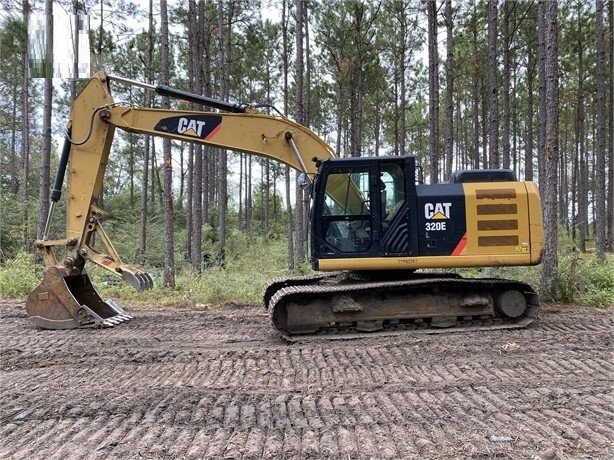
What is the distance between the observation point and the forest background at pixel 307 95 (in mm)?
10703

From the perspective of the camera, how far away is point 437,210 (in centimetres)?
633

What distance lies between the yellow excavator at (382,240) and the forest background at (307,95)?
A: 8.06 feet

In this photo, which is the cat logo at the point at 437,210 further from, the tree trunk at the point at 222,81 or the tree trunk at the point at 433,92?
the tree trunk at the point at 222,81

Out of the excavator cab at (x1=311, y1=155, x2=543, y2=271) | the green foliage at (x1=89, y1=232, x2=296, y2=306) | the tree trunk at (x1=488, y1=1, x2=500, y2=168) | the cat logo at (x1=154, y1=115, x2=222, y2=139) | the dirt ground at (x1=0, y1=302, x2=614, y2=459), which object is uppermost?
the tree trunk at (x1=488, y1=1, x2=500, y2=168)

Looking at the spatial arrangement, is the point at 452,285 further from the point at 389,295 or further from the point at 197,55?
the point at 197,55

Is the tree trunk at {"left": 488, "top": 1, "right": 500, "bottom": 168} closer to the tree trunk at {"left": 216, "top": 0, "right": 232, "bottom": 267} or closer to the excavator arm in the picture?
the excavator arm

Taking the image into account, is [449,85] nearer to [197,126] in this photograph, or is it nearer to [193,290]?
[193,290]

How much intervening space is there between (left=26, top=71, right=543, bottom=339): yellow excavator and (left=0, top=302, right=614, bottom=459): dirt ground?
439 mm

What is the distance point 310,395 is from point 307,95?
14.8 meters

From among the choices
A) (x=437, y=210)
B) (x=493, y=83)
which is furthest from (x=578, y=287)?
(x=493, y=83)

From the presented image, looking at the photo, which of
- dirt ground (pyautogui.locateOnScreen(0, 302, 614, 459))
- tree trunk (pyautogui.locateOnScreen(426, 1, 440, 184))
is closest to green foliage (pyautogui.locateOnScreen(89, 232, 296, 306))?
dirt ground (pyautogui.locateOnScreen(0, 302, 614, 459))

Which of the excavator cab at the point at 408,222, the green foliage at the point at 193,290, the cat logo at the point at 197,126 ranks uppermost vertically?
the cat logo at the point at 197,126

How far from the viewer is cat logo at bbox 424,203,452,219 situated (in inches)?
249

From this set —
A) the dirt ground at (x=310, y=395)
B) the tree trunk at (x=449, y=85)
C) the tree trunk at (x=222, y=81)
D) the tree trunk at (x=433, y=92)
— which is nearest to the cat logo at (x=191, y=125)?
the dirt ground at (x=310, y=395)
